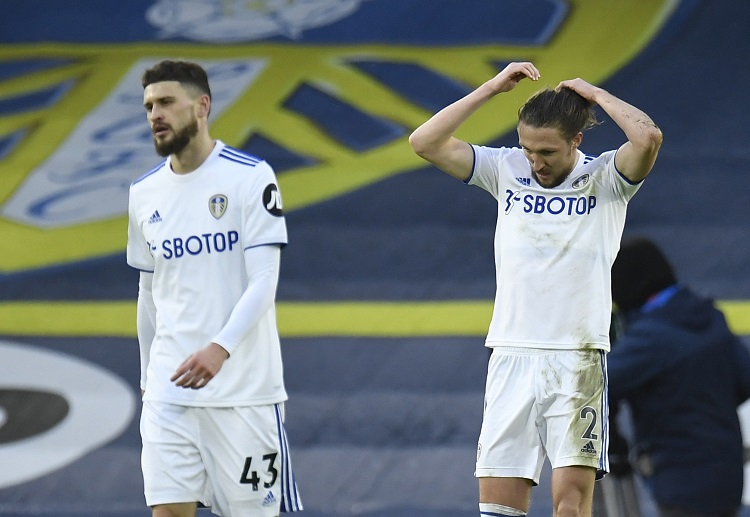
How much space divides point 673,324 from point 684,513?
2.30 ft

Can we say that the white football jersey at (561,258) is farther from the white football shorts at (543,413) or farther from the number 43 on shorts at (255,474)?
the number 43 on shorts at (255,474)

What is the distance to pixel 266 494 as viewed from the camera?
4.09 meters

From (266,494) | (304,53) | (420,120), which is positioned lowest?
(266,494)

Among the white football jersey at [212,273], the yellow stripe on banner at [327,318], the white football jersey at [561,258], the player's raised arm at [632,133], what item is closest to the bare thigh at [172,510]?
the white football jersey at [212,273]

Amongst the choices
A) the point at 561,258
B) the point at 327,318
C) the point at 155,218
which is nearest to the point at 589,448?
the point at 561,258

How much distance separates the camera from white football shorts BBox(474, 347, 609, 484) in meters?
3.82

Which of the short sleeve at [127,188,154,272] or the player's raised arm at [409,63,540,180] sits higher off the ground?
the player's raised arm at [409,63,540,180]

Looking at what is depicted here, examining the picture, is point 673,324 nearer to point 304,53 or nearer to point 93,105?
point 304,53

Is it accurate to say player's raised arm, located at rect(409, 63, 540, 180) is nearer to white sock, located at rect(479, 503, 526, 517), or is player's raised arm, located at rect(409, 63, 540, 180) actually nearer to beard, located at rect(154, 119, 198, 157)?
beard, located at rect(154, 119, 198, 157)

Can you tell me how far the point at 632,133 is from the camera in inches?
149

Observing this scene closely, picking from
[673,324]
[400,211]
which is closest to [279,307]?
[400,211]

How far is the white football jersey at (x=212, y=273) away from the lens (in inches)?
160

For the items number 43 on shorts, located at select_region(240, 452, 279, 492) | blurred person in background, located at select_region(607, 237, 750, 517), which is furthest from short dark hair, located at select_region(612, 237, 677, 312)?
number 43 on shorts, located at select_region(240, 452, 279, 492)

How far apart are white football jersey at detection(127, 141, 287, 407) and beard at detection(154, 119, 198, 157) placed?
0.34 ft
